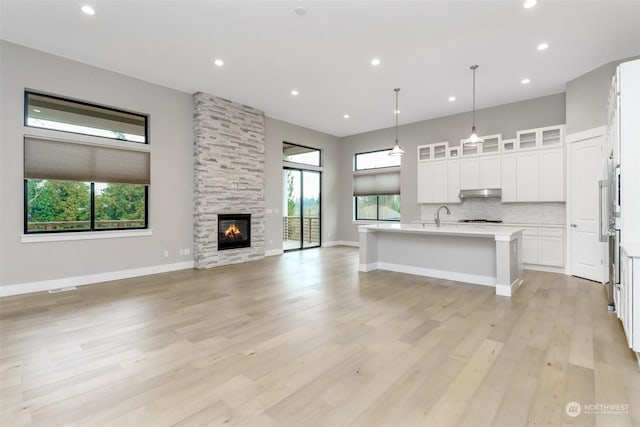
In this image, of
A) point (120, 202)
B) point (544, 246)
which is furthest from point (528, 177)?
point (120, 202)

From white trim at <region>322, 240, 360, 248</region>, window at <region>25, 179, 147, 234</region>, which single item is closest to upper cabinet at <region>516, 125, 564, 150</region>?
white trim at <region>322, 240, 360, 248</region>

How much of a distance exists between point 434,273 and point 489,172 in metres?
2.80

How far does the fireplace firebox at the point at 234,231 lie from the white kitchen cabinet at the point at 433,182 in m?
4.28

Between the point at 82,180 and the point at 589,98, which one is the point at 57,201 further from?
the point at 589,98

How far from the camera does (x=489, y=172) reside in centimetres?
639

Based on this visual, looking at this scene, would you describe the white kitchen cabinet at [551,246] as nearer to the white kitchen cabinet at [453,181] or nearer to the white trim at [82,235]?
the white kitchen cabinet at [453,181]

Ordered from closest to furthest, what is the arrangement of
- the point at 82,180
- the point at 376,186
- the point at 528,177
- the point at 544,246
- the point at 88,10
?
the point at 88,10 < the point at 82,180 < the point at 544,246 < the point at 528,177 < the point at 376,186

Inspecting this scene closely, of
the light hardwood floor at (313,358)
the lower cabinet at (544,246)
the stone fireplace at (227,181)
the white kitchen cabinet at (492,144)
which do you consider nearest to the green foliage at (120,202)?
the stone fireplace at (227,181)

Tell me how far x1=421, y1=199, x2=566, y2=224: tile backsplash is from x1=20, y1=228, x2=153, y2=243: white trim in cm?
645

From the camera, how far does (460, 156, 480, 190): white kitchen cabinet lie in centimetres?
656

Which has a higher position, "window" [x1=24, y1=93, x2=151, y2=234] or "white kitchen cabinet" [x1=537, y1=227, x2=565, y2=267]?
"window" [x1=24, y1=93, x2=151, y2=234]

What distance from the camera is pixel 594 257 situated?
4941mm

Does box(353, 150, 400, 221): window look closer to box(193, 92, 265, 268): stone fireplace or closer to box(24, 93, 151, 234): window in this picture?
box(193, 92, 265, 268): stone fireplace

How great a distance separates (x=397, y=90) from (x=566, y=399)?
209 inches
